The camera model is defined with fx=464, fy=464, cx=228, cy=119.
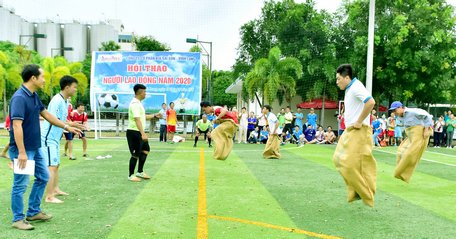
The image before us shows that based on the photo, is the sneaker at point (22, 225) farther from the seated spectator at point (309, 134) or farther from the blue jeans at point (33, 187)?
the seated spectator at point (309, 134)

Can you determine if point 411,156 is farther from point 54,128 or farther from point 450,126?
point 450,126

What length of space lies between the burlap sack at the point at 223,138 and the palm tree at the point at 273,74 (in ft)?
57.9

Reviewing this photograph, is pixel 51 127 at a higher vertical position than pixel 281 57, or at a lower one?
lower

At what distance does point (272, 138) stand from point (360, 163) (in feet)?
26.5

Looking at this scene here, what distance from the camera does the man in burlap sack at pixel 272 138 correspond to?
14562 millimetres

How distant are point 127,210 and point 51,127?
183cm

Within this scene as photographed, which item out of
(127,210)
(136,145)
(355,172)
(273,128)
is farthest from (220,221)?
(273,128)

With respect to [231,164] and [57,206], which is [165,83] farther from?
[57,206]

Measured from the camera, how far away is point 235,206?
721 centimetres

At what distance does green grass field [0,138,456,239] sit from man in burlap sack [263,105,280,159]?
2670 mm

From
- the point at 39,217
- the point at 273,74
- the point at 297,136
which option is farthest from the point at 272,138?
the point at 273,74

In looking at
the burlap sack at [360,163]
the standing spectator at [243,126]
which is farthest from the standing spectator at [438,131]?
the burlap sack at [360,163]

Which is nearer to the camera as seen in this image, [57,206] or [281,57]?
[57,206]

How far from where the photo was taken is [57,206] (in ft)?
23.1
